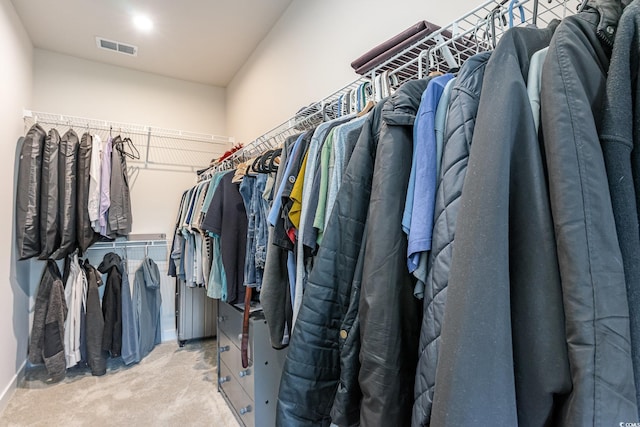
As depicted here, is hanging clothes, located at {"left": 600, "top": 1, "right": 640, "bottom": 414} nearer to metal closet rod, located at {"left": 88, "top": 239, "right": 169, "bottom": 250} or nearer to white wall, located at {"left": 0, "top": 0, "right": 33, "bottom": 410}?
white wall, located at {"left": 0, "top": 0, "right": 33, "bottom": 410}

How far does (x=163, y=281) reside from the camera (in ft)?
10.6

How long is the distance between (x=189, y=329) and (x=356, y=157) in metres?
2.97

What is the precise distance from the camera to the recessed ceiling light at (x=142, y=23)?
242 cm

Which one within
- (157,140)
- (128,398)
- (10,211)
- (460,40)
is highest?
(157,140)

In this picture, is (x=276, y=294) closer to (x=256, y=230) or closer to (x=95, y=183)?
(x=256, y=230)

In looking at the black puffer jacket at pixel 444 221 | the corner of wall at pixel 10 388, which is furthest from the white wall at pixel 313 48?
the corner of wall at pixel 10 388

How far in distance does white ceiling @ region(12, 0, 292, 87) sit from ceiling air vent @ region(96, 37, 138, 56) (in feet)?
0.15

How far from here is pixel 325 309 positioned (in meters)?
0.71

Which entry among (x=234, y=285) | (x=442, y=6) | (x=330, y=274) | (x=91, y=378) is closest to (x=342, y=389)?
(x=330, y=274)

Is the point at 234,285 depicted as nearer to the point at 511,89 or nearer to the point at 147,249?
the point at 511,89

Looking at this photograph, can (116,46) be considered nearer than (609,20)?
No

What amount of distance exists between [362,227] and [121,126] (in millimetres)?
3200

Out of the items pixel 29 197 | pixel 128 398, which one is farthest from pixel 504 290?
pixel 29 197

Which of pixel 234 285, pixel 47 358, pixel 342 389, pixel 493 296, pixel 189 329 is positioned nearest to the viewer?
pixel 493 296
